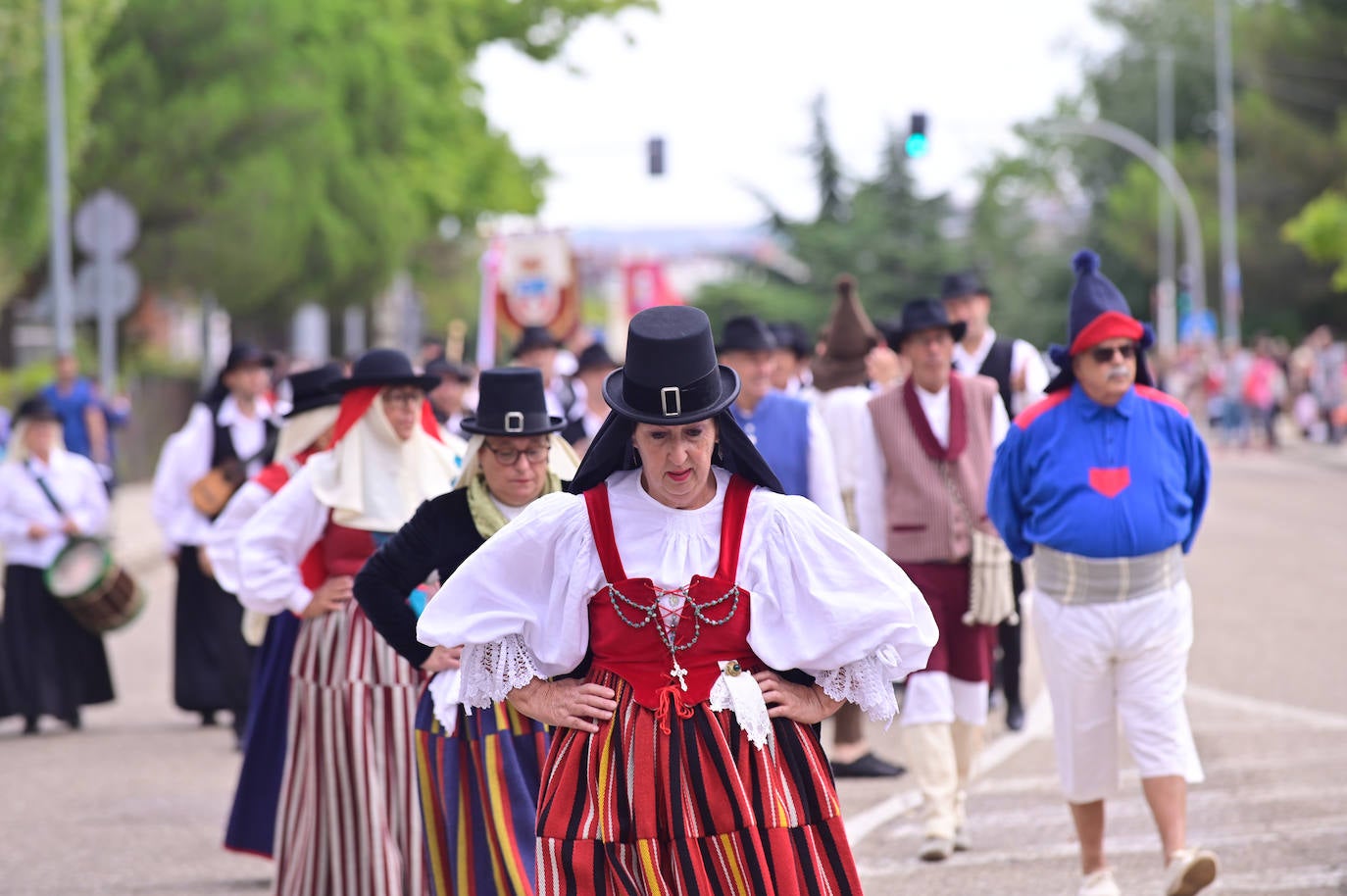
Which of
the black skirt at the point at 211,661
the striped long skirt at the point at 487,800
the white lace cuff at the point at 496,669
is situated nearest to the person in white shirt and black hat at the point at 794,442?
the striped long skirt at the point at 487,800

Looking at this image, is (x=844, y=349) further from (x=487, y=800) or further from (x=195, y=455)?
(x=487, y=800)

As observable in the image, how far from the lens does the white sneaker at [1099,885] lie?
720 centimetres

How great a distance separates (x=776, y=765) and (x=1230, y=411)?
34592 mm

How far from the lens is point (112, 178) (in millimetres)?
29469

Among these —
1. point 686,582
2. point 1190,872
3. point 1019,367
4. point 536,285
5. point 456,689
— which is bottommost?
point 1190,872

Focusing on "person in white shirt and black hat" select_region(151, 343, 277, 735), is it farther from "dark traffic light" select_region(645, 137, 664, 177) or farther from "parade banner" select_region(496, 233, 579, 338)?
"dark traffic light" select_region(645, 137, 664, 177)

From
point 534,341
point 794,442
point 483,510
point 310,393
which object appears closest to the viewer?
point 483,510

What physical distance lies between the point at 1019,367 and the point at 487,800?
5.22 meters

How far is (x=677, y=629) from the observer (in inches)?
182

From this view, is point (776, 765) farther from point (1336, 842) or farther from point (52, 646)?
point (52, 646)

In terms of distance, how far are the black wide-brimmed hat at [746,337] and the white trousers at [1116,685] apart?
2.85m

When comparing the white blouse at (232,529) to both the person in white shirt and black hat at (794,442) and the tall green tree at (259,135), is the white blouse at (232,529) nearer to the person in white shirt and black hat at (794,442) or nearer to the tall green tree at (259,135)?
the person in white shirt and black hat at (794,442)

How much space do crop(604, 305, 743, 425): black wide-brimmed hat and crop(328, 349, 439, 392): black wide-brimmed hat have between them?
8.78ft

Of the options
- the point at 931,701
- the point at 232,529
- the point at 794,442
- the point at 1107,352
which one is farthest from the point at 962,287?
the point at 232,529
